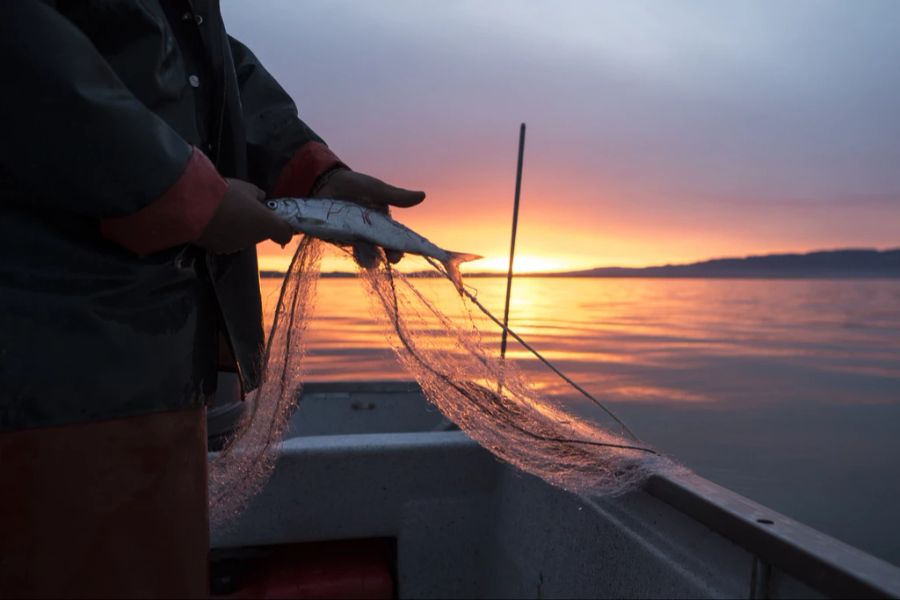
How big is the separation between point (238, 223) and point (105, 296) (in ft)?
0.91

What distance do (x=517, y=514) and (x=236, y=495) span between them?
1.23m

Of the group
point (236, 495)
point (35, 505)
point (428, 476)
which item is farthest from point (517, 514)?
point (35, 505)

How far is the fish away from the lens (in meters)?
1.50

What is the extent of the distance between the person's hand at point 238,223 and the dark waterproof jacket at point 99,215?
75mm

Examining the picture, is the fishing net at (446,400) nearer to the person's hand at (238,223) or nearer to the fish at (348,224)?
the fish at (348,224)

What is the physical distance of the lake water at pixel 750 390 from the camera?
6961 mm

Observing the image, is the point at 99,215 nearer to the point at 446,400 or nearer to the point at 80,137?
the point at 80,137

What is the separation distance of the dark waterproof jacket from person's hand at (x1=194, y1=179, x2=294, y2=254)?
0.24 feet

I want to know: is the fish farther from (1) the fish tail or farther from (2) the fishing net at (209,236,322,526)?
(2) the fishing net at (209,236,322,526)

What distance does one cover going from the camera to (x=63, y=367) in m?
1.12

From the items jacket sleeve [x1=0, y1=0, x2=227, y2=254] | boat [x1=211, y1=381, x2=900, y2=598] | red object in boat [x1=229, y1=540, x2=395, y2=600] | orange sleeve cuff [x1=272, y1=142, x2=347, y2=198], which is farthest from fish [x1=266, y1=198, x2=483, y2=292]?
red object in boat [x1=229, y1=540, x2=395, y2=600]

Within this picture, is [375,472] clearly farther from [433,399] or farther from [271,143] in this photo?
[271,143]

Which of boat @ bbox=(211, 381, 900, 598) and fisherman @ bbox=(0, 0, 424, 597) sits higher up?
fisherman @ bbox=(0, 0, 424, 597)

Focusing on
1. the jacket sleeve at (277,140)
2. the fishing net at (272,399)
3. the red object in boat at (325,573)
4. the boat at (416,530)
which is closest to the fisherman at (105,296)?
the jacket sleeve at (277,140)
